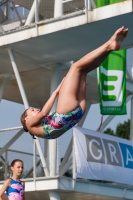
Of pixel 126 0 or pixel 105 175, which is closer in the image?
pixel 126 0

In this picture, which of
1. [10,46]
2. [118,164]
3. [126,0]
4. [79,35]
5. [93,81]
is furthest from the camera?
[93,81]

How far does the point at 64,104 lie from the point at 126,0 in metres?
6.93

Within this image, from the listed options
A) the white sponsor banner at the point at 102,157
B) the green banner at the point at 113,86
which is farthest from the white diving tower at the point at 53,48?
the green banner at the point at 113,86

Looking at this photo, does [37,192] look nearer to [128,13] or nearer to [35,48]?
[35,48]

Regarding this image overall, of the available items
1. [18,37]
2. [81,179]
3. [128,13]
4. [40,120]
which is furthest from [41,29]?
[40,120]

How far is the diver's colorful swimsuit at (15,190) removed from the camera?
1226 centimetres

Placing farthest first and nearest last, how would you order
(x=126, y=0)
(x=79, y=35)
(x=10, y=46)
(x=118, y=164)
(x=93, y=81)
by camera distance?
(x=93, y=81) < (x=118, y=164) < (x=10, y=46) < (x=79, y=35) < (x=126, y=0)

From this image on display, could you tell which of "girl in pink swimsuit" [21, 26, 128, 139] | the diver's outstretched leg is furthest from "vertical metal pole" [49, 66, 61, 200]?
the diver's outstretched leg

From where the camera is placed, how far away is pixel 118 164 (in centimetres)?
1897

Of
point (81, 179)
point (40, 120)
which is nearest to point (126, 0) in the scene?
point (81, 179)

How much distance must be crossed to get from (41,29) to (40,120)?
8.21m

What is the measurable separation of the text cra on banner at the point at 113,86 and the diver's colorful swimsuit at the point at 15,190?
286 inches

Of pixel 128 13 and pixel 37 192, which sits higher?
pixel 128 13

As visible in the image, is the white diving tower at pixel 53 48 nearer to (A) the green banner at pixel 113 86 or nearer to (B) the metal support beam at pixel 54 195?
(B) the metal support beam at pixel 54 195
